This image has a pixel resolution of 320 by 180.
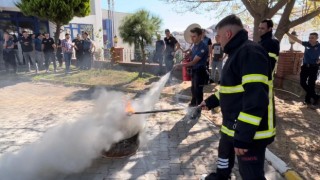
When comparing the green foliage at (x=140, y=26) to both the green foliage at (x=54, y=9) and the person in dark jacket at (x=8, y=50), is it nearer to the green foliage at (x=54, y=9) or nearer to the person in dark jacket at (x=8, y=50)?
the green foliage at (x=54, y=9)

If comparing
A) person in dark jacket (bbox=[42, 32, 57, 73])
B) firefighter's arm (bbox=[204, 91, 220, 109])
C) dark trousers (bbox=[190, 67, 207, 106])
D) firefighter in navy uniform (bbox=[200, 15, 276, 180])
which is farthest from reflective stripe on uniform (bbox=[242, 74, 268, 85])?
person in dark jacket (bbox=[42, 32, 57, 73])

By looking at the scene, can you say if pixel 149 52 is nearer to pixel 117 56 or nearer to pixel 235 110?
pixel 117 56

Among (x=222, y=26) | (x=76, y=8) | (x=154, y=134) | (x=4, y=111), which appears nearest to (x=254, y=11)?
(x=154, y=134)

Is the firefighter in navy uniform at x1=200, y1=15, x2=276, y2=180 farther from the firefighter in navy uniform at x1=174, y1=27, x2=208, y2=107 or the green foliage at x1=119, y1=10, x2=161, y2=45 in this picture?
the green foliage at x1=119, y1=10, x2=161, y2=45

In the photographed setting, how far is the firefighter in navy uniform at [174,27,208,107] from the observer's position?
5820 mm

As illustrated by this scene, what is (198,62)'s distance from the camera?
596 cm

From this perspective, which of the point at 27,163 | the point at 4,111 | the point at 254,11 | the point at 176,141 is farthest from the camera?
the point at 254,11

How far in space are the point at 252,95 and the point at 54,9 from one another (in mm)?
12529

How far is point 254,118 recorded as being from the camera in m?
2.28

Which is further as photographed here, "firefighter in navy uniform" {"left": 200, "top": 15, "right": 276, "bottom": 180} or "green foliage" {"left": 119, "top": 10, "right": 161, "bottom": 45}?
"green foliage" {"left": 119, "top": 10, "right": 161, "bottom": 45}

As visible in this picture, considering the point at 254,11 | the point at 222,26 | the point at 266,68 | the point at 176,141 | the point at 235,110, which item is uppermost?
the point at 254,11

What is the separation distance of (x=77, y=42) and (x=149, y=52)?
11.4 feet

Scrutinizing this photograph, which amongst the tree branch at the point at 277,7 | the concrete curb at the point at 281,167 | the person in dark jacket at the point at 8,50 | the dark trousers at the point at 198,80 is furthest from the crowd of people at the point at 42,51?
the concrete curb at the point at 281,167

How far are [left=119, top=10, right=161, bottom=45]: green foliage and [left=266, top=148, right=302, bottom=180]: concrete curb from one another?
7905 mm
